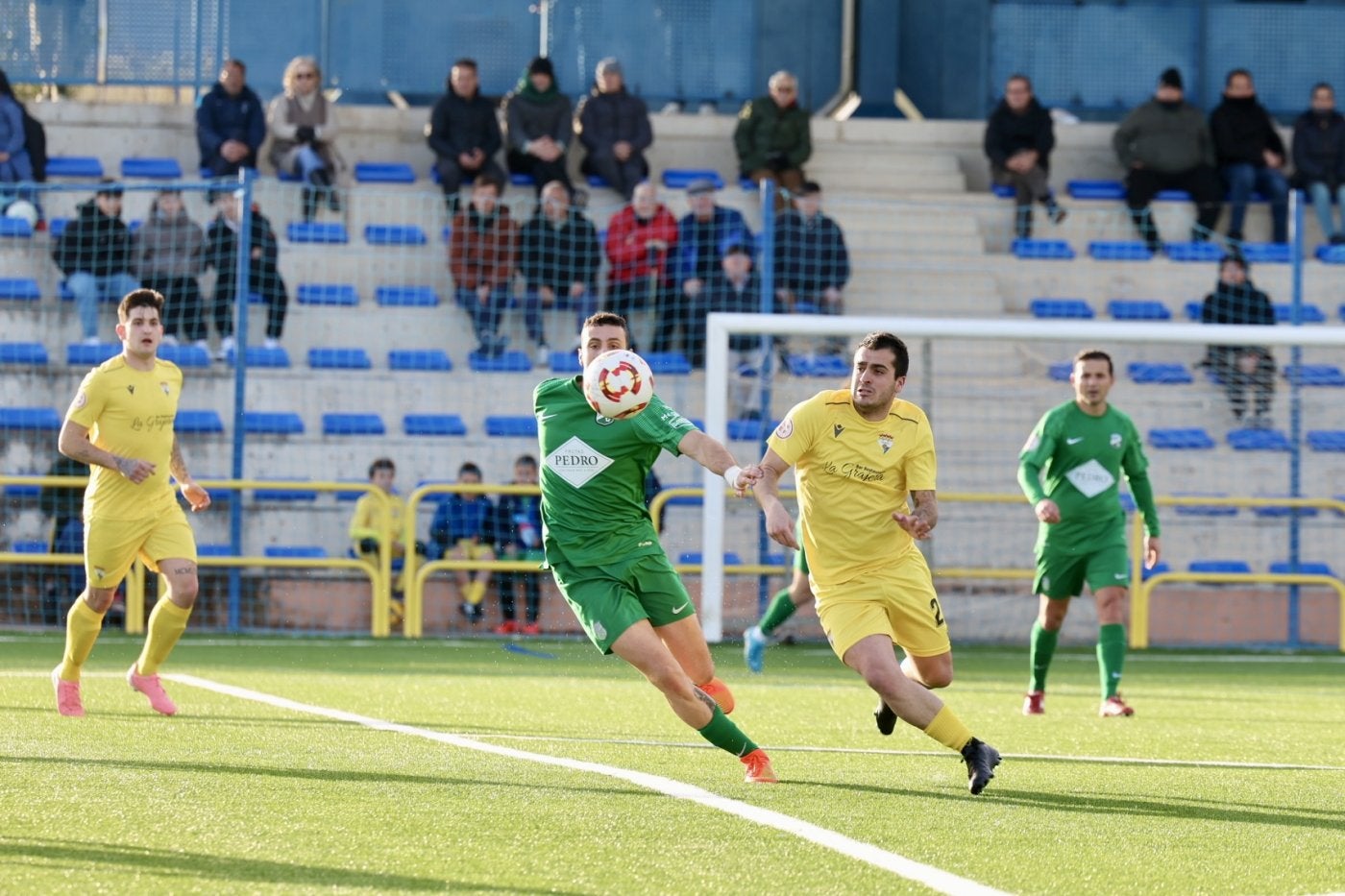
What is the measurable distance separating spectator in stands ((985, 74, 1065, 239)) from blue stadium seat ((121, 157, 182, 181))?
8.34 meters

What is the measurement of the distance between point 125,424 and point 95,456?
0.35 meters

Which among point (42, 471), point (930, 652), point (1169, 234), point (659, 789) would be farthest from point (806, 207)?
point (659, 789)

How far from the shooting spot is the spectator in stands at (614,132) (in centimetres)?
1984

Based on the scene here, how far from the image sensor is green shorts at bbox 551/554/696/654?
7.39 m

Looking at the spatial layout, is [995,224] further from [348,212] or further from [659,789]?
[659,789]

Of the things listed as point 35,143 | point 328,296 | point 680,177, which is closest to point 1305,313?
point 680,177

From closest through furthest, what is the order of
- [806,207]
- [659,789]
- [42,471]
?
[659,789] → [42,471] → [806,207]

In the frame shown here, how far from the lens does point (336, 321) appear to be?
18609 millimetres

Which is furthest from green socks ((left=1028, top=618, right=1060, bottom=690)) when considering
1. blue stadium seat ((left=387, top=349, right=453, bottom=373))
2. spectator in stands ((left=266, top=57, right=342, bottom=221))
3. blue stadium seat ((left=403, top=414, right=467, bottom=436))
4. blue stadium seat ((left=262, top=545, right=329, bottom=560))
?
spectator in stands ((left=266, top=57, right=342, bottom=221))

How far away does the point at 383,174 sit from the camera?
794 inches

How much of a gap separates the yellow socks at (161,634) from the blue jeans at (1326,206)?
1454 cm

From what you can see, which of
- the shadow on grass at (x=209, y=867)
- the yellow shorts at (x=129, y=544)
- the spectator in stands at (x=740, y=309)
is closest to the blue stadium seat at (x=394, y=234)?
the spectator in stands at (x=740, y=309)

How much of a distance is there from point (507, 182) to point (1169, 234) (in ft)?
22.5

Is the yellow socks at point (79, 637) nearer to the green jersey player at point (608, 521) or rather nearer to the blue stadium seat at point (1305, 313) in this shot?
the green jersey player at point (608, 521)
